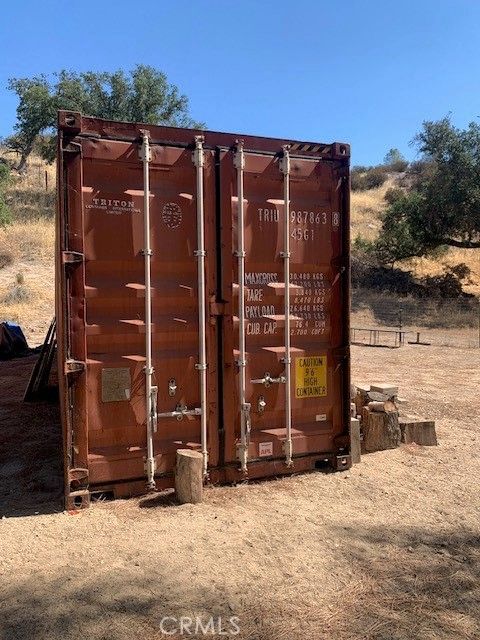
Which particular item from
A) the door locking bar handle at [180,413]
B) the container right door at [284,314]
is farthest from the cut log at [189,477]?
the container right door at [284,314]

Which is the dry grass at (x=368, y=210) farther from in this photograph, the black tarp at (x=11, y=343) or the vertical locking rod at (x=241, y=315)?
the vertical locking rod at (x=241, y=315)

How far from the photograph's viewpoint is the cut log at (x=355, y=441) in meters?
5.73

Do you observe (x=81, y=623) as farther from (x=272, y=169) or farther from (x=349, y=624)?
(x=272, y=169)

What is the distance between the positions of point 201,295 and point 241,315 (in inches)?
16.6

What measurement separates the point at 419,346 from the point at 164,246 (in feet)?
45.8

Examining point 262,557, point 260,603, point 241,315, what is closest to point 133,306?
point 241,315

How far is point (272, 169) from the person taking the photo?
202 inches

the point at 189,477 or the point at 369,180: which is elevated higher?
the point at 369,180

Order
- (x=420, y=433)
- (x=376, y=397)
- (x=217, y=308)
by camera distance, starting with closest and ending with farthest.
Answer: (x=217, y=308) → (x=376, y=397) → (x=420, y=433)

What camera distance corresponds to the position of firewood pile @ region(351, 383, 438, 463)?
630 cm

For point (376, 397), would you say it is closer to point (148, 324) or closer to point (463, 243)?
point (148, 324)

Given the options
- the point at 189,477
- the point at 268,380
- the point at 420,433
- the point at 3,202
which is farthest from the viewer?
the point at 3,202

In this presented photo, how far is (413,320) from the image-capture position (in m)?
23.7

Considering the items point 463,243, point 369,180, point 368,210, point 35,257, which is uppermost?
point 369,180
